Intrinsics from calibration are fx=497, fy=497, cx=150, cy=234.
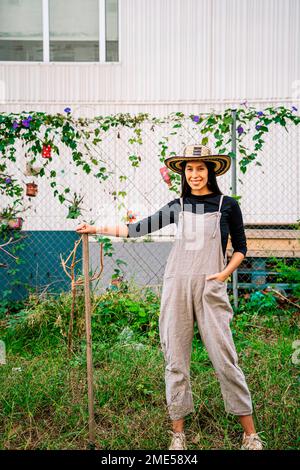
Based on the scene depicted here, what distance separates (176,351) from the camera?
2.66 m

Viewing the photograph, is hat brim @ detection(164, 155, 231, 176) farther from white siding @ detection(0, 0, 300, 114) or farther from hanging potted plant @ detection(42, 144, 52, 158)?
white siding @ detection(0, 0, 300, 114)

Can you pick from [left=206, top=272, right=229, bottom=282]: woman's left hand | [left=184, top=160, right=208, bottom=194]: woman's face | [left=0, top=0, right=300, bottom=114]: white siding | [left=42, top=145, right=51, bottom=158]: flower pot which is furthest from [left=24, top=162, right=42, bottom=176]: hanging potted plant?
[left=206, top=272, right=229, bottom=282]: woman's left hand

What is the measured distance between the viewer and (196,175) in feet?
9.01

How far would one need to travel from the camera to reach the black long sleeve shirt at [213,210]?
2.70 m

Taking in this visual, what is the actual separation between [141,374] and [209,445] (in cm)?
87

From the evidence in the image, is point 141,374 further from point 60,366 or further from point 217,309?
point 217,309

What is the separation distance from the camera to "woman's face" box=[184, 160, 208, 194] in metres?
2.75

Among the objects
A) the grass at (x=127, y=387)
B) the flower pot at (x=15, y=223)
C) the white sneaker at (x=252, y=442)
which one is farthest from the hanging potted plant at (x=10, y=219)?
the white sneaker at (x=252, y=442)

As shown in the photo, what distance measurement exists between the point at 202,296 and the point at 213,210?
0.47 meters

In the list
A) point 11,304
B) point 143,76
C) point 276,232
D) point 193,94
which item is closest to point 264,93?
point 193,94

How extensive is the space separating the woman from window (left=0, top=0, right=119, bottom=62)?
481cm

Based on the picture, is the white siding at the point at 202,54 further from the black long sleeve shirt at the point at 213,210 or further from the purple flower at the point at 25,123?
the black long sleeve shirt at the point at 213,210

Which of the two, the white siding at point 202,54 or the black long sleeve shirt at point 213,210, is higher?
the white siding at point 202,54

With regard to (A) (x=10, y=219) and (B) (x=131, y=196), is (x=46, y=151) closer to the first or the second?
(A) (x=10, y=219)
